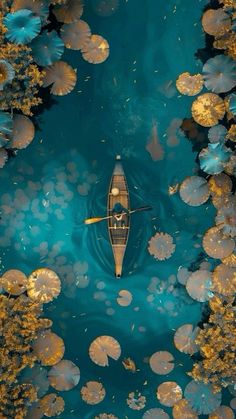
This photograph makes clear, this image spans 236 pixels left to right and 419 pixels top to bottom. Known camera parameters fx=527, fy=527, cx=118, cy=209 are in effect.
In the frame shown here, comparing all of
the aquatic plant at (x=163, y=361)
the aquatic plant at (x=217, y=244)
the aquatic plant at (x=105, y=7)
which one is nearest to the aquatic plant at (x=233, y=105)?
the aquatic plant at (x=217, y=244)

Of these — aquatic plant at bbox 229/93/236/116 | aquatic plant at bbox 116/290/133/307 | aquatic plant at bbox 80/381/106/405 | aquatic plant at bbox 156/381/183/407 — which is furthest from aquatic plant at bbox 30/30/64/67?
aquatic plant at bbox 156/381/183/407

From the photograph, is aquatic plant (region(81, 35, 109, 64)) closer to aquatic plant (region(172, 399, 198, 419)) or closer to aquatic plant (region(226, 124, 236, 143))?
aquatic plant (region(226, 124, 236, 143))

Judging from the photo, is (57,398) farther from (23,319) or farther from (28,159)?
(28,159)

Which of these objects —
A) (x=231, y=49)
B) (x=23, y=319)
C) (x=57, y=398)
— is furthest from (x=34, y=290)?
(x=231, y=49)

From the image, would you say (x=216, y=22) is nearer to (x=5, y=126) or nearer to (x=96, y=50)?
(x=96, y=50)

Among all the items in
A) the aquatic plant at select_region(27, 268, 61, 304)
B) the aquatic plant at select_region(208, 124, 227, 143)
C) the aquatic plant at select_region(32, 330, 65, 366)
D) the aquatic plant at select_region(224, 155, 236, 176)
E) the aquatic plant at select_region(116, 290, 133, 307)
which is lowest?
the aquatic plant at select_region(32, 330, 65, 366)

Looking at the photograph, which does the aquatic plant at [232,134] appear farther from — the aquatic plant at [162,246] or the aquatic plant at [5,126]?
the aquatic plant at [5,126]

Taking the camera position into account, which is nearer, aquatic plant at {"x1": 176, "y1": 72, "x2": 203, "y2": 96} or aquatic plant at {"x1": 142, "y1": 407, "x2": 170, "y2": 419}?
aquatic plant at {"x1": 176, "y1": 72, "x2": 203, "y2": 96}
